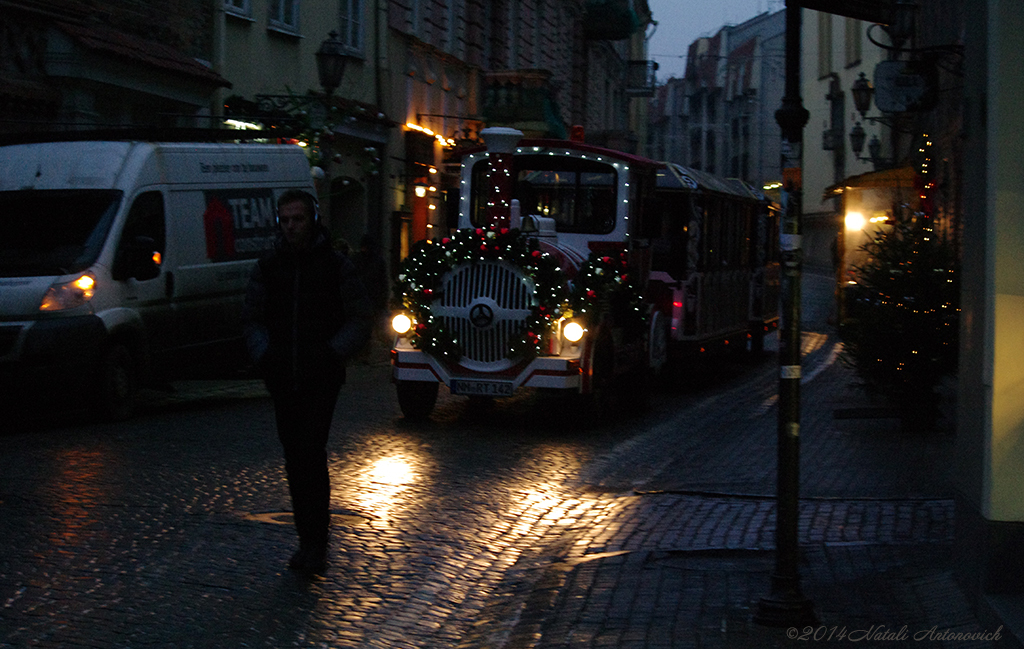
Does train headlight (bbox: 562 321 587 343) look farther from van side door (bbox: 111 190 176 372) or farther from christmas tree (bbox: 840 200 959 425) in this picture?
van side door (bbox: 111 190 176 372)

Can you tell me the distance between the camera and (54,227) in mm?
12500

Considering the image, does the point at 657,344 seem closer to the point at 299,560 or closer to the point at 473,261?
the point at 473,261

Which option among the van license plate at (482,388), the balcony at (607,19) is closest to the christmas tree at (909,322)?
the van license plate at (482,388)

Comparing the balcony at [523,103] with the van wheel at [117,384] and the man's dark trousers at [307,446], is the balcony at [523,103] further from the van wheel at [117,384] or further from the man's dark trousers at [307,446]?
the man's dark trousers at [307,446]

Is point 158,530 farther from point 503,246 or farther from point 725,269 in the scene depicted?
point 725,269

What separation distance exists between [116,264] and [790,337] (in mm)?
8204

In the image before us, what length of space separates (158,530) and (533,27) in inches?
1386

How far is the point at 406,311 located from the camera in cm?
1304

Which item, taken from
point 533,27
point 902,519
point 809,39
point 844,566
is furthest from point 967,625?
point 809,39

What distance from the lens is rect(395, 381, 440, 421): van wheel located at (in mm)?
13062

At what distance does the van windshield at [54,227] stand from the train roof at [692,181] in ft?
22.1

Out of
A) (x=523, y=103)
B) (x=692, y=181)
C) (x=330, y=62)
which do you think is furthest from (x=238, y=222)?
(x=523, y=103)

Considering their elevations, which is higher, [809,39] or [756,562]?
[809,39]

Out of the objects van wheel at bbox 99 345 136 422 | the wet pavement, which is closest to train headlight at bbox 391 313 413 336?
the wet pavement
